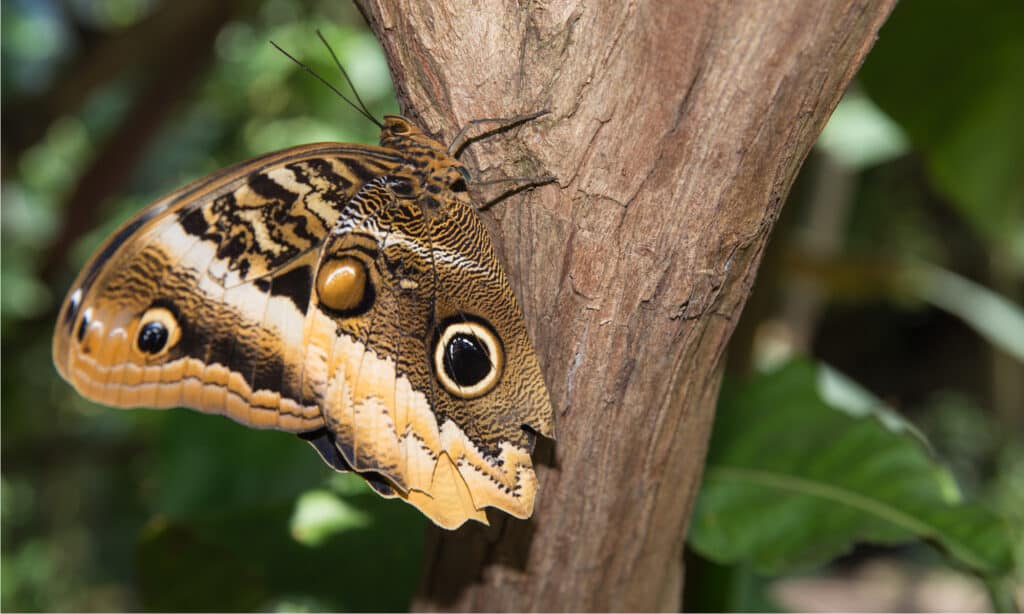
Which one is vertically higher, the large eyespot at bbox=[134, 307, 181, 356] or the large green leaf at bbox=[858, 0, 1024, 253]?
the large green leaf at bbox=[858, 0, 1024, 253]

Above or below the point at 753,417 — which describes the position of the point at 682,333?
below

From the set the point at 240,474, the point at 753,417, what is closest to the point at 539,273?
the point at 753,417

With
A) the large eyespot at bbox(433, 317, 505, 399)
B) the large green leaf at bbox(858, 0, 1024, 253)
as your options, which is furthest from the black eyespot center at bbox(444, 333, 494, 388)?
the large green leaf at bbox(858, 0, 1024, 253)

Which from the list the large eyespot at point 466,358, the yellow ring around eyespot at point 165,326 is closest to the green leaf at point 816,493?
the large eyespot at point 466,358

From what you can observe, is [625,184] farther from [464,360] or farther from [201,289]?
[201,289]

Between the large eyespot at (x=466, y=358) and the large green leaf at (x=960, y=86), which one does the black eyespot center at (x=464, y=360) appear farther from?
the large green leaf at (x=960, y=86)

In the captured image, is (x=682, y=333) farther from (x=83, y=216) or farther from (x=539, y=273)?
(x=83, y=216)

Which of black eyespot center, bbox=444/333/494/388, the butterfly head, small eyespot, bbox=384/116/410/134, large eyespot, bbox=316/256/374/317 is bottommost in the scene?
black eyespot center, bbox=444/333/494/388

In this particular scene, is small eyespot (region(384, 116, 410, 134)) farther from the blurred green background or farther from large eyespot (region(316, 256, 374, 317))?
the blurred green background

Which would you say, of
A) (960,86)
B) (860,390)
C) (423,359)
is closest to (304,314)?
(423,359)
